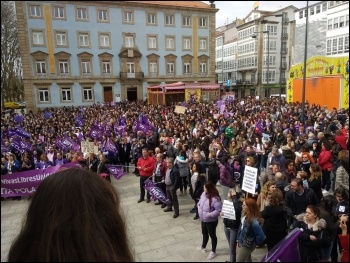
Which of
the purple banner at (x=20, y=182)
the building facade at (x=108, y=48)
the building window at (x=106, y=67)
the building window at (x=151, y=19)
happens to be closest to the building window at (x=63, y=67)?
the building facade at (x=108, y=48)

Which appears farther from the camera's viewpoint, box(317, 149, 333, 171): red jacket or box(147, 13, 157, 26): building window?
box(147, 13, 157, 26): building window

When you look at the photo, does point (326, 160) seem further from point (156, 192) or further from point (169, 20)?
point (169, 20)

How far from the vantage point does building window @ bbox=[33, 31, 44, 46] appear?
3754cm

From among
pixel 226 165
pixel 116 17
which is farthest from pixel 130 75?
pixel 226 165

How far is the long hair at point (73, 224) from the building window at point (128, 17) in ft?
146

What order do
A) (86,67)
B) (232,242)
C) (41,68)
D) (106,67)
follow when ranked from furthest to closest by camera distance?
1. (106,67)
2. (86,67)
3. (41,68)
4. (232,242)

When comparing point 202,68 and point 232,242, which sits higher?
point 202,68

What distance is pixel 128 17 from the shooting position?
138 feet

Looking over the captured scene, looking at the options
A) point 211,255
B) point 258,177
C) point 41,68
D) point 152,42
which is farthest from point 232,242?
point 152,42

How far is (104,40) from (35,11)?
9.28 m

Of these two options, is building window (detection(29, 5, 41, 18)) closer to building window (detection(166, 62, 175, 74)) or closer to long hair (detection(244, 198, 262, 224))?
building window (detection(166, 62, 175, 74))

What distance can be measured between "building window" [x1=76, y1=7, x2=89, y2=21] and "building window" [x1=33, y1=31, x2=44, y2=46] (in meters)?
5.45

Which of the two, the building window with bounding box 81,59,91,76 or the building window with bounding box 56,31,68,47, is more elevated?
the building window with bounding box 56,31,68,47

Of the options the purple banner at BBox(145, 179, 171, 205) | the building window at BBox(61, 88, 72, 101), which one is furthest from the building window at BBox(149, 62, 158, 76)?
the purple banner at BBox(145, 179, 171, 205)
